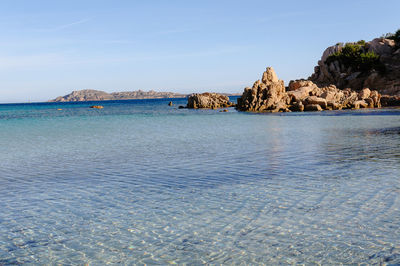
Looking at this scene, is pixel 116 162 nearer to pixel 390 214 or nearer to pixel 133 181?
pixel 133 181

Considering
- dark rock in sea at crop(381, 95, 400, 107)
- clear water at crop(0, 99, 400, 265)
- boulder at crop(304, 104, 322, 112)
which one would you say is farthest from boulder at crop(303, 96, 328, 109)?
clear water at crop(0, 99, 400, 265)

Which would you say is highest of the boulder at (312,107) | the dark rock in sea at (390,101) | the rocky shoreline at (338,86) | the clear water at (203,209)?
the rocky shoreline at (338,86)

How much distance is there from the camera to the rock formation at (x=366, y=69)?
288 ft

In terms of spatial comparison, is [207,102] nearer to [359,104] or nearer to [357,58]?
[359,104]

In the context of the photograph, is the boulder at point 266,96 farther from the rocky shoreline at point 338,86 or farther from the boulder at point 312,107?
the boulder at point 312,107

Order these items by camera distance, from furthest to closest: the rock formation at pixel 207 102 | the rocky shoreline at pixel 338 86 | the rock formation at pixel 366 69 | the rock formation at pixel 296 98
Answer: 1. the rock formation at pixel 207 102
2. the rock formation at pixel 366 69
3. the rocky shoreline at pixel 338 86
4. the rock formation at pixel 296 98

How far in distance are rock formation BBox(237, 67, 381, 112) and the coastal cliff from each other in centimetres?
1674

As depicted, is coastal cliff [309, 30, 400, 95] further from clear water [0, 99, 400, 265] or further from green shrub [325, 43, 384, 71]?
clear water [0, 99, 400, 265]

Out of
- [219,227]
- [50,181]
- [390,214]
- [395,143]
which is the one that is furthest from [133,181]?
[395,143]

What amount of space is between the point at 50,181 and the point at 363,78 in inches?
3574

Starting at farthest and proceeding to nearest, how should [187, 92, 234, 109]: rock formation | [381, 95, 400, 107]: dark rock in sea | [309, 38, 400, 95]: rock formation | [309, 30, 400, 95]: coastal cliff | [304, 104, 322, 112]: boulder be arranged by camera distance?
[187, 92, 234, 109]: rock formation
[309, 30, 400, 95]: coastal cliff
[309, 38, 400, 95]: rock formation
[381, 95, 400, 107]: dark rock in sea
[304, 104, 322, 112]: boulder

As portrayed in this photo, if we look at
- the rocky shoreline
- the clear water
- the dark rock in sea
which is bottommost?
the clear water

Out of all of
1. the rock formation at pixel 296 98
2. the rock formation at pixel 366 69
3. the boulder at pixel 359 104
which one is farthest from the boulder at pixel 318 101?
the rock formation at pixel 366 69

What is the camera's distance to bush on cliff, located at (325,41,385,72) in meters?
92.8
